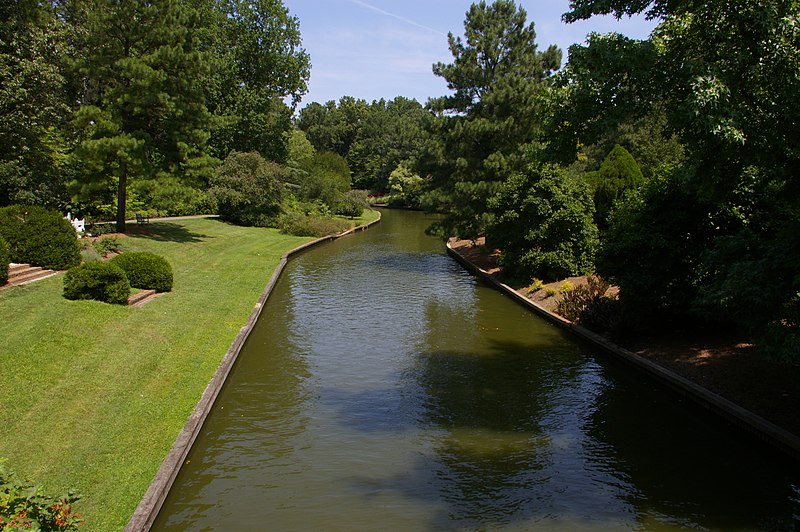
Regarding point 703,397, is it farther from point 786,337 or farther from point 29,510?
point 29,510

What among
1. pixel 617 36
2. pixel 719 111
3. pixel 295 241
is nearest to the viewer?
pixel 719 111

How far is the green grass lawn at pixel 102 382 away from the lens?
844cm

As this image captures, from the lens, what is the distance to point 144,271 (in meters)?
20.0

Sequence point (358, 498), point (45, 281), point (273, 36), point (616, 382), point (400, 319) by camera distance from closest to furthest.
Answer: point (358, 498)
point (616, 382)
point (45, 281)
point (400, 319)
point (273, 36)

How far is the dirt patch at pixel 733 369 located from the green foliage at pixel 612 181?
12418 mm

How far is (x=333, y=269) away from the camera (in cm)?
3098

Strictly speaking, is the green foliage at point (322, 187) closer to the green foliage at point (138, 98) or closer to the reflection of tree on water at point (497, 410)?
the green foliage at point (138, 98)

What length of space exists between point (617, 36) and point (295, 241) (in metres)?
31.9

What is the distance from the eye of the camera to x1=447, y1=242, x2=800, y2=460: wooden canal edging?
406 inches

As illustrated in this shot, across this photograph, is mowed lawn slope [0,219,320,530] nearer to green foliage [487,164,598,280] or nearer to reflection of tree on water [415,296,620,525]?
reflection of tree on water [415,296,620,525]

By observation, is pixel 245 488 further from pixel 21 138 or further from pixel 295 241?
pixel 295 241

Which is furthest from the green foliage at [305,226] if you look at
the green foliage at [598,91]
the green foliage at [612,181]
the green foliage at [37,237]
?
the green foliage at [598,91]

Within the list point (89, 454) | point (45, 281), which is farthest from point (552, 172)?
point (89, 454)

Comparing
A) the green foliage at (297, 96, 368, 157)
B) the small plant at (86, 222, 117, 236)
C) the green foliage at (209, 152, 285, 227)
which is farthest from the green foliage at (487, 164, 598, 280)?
the green foliage at (297, 96, 368, 157)
